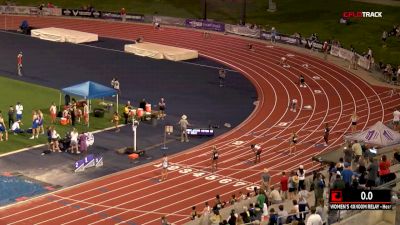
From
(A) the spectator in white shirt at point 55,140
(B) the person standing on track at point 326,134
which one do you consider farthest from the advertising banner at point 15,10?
(B) the person standing on track at point 326,134

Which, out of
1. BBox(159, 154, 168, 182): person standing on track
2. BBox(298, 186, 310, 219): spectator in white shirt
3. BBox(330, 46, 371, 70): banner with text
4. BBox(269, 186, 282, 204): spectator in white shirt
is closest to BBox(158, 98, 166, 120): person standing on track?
BBox(159, 154, 168, 182): person standing on track

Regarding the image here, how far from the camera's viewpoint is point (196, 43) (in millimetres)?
70812

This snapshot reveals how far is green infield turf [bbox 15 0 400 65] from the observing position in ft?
243

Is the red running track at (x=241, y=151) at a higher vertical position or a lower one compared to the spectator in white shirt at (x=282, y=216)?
lower

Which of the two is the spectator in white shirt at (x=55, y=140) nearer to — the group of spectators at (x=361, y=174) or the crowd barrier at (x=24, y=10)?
the group of spectators at (x=361, y=174)

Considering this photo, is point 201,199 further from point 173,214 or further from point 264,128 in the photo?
point 264,128

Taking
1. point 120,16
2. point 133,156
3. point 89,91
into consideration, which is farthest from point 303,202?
point 120,16

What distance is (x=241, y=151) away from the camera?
4234 cm

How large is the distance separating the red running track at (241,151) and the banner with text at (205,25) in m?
5.43

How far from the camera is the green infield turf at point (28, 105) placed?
1686 inches

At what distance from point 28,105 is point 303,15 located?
39.8 meters

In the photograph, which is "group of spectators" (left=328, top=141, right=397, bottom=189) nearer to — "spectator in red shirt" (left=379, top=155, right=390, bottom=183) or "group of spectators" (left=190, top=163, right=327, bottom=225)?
"spectator in red shirt" (left=379, top=155, right=390, bottom=183)

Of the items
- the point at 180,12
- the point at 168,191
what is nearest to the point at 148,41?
the point at 180,12

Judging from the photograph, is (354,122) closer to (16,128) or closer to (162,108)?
(162,108)
